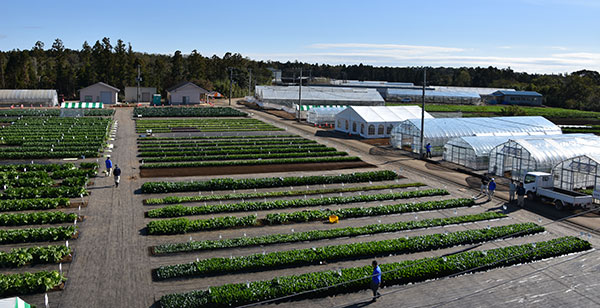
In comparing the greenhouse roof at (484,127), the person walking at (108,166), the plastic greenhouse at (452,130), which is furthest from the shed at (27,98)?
the greenhouse roof at (484,127)

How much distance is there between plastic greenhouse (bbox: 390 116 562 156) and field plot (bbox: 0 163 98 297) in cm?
2835

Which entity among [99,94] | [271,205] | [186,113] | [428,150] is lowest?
[271,205]

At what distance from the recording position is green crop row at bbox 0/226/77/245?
67.2 ft

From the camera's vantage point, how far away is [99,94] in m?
91.7

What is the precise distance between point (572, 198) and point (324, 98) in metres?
70.1

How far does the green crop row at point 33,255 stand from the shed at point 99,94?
77926 mm

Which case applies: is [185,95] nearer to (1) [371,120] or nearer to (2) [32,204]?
(1) [371,120]

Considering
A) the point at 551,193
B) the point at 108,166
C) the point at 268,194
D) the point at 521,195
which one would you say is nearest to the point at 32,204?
the point at 108,166

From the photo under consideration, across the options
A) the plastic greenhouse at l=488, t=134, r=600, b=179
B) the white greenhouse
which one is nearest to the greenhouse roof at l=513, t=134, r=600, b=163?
the plastic greenhouse at l=488, t=134, r=600, b=179

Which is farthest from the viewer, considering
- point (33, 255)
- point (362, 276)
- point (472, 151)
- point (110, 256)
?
point (472, 151)

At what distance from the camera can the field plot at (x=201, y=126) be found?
58812mm

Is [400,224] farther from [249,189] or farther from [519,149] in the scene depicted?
[519,149]

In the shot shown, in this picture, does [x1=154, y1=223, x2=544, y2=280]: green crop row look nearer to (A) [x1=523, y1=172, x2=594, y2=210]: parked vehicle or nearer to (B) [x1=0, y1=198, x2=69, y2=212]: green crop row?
(A) [x1=523, y1=172, x2=594, y2=210]: parked vehicle

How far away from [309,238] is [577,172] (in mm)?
19139
